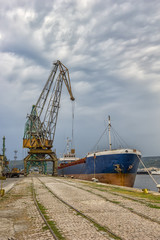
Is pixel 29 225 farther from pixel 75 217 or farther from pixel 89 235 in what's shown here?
pixel 89 235

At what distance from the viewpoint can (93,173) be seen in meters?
37.7

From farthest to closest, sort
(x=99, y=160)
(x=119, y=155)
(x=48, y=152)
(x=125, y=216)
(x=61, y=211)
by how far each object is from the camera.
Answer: (x=48, y=152) < (x=99, y=160) < (x=119, y=155) < (x=61, y=211) < (x=125, y=216)

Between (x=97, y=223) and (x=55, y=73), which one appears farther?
(x=55, y=73)

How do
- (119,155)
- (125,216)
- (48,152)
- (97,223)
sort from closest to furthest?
(97,223), (125,216), (119,155), (48,152)

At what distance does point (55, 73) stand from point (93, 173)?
35.3 meters

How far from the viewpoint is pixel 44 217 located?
9.68 metres

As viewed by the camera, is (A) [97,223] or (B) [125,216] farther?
(B) [125,216]

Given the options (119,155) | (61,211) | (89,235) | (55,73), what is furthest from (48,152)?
(89,235)

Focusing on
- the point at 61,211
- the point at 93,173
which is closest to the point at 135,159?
the point at 93,173

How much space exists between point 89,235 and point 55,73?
59.4 meters

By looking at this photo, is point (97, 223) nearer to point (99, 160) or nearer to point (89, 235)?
point (89, 235)

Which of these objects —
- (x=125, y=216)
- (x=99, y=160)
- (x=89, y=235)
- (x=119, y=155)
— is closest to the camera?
(x=89, y=235)

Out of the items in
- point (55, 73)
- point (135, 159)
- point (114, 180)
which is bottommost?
point (114, 180)

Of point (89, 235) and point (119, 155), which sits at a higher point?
point (119, 155)
